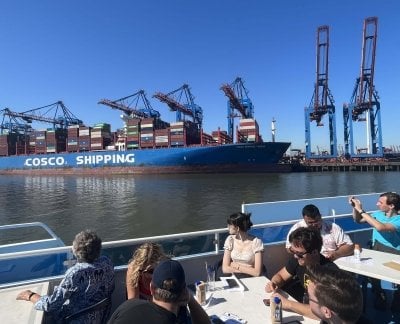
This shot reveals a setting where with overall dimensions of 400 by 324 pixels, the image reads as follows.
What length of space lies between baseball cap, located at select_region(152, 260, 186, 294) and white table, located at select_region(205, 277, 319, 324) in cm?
83

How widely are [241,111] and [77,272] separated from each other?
51.8 metres

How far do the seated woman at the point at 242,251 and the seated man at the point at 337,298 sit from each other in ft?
6.01

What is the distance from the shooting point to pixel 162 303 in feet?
5.33

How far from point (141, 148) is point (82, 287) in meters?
50.8

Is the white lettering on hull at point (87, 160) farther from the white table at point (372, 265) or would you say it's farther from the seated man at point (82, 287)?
the seated man at point (82, 287)

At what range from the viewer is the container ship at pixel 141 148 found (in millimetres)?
45250

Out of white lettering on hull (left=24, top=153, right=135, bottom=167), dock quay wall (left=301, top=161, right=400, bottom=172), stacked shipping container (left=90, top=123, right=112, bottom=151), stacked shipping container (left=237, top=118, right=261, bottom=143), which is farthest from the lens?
stacked shipping container (left=90, top=123, right=112, bottom=151)

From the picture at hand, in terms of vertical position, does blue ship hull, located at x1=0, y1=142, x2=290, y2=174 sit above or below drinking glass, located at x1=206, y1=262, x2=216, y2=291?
above

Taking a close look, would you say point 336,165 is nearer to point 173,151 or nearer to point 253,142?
point 253,142

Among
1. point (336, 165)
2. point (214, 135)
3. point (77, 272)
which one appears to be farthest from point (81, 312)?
point (336, 165)

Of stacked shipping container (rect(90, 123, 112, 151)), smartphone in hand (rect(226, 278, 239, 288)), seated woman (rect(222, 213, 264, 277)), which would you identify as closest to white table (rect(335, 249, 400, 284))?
seated woman (rect(222, 213, 264, 277))

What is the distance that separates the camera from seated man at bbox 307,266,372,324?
4.80 feet

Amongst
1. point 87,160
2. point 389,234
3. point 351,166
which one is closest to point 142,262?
point 389,234

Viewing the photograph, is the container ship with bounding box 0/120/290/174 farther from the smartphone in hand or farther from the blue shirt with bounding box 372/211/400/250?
the smartphone in hand
